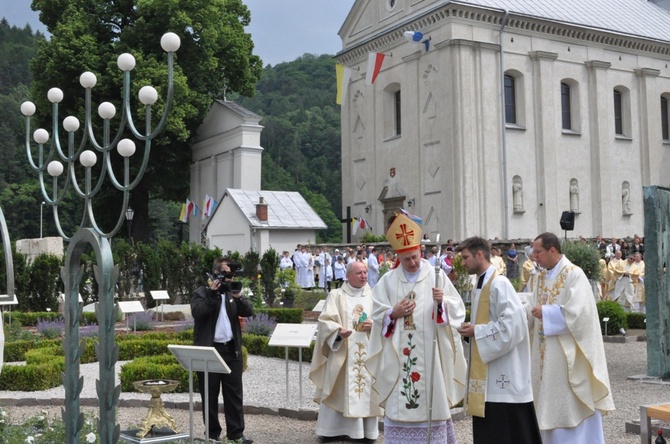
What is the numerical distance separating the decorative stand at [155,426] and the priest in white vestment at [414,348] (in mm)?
1748

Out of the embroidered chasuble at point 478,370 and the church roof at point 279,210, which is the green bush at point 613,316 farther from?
the church roof at point 279,210

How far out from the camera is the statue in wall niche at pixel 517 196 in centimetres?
3133

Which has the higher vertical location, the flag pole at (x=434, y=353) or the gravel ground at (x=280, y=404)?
the flag pole at (x=434, y=353)

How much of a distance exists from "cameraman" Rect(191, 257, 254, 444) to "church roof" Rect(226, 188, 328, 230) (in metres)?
17.1

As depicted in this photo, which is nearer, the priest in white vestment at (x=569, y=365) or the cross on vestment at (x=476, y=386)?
the cross on vestment at (x=476, y=386)

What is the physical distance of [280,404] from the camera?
9.27 meters

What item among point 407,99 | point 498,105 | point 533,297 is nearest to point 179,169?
point 407,99

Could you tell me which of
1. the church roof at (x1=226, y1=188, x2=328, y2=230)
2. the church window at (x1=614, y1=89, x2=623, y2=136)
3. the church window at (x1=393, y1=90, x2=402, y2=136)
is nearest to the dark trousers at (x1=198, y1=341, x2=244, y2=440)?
the church roof at (x1=226, y1=188, x2=328, y2=230)

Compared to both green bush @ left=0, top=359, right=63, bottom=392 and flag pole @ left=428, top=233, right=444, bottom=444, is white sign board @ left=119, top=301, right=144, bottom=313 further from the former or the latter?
flag pole @ left=428, top=233, right=444, bottom=444

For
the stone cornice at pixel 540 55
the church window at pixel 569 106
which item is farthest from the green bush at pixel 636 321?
the church window at pixel 569 106

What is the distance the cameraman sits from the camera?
7.20 metres

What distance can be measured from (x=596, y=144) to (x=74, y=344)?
1252 inches

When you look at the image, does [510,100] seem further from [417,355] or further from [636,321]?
[417,355]

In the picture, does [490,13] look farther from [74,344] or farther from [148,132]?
[74,344]
